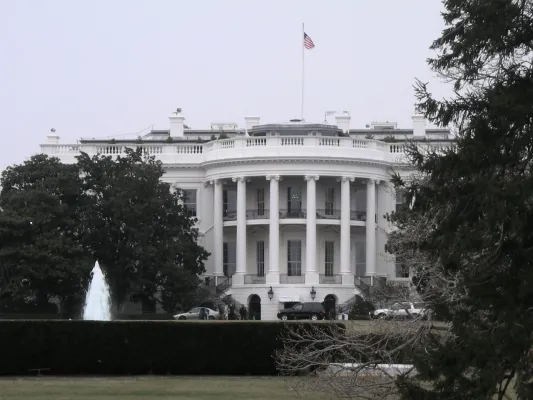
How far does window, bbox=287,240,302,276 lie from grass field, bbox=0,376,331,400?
46408 millimetres

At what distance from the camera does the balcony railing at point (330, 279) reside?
77312mm

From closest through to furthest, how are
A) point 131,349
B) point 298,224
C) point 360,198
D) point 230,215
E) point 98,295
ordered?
point 131,349
point 98,295
point 298,224
point 230,215
point 360,198

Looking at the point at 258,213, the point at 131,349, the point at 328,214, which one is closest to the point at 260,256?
the point at 258,213

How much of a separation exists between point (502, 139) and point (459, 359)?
8.67 feet

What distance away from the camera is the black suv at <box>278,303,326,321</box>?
67.1 metres

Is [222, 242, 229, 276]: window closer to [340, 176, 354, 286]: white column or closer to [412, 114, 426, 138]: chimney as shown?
[340, 176, 354, 286]: white column

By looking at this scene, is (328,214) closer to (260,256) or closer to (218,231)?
(260,256)

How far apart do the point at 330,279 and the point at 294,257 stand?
2.81m

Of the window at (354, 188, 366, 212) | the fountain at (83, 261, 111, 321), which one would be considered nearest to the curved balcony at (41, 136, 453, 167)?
the window at (354, 188, 366, 212)

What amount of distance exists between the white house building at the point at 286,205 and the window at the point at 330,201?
0.19 feet

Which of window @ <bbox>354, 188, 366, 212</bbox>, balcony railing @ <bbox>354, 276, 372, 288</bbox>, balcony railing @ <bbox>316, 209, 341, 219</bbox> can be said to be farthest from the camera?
window @ <bbox>354, 188, 366, 212</bbox>

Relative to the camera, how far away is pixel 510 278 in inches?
648

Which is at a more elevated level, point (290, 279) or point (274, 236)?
point (274, 236)

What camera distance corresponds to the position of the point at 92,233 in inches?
2736
